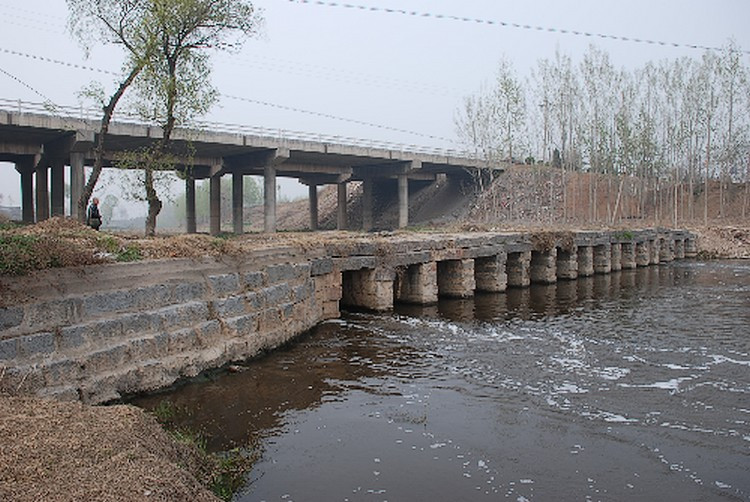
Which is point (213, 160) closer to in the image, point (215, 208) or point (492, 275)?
point (215, 208)

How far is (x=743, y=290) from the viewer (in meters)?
25.5

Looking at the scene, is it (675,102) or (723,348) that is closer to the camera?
(723,348)

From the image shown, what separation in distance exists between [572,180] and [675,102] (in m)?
11.2

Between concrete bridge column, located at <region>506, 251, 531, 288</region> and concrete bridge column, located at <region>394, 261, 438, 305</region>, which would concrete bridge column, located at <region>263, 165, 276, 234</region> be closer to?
concrete bridge column, located at <region>506, 251, 531, 288</region>

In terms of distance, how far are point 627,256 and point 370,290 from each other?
23007 millimetres

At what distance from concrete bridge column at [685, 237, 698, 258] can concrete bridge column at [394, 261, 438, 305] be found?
32053mm

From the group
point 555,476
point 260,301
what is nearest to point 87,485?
point 555,476

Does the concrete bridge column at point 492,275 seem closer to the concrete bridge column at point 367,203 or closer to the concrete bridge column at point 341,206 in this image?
the concrete bridge column at point 341,206

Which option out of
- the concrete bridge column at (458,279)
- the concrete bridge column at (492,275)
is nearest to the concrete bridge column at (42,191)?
the concrete bridge column at (458,279)

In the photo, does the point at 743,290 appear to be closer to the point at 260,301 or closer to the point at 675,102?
the point at 260,301

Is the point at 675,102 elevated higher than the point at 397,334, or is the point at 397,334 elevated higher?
the point at 675,102

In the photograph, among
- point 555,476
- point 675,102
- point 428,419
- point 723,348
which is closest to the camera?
point 555,476

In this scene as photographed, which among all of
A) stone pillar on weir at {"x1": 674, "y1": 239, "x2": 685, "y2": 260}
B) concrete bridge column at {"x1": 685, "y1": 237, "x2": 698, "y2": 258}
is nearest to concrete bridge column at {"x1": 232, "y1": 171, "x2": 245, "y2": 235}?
stone pillar on weir at {"x1": 674, "y1": 239, "x2": 685, "y2": 260}

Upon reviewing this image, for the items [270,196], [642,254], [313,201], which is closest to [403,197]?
[313,201]
